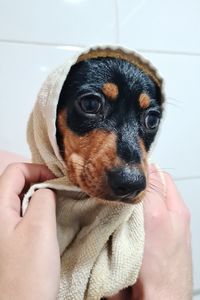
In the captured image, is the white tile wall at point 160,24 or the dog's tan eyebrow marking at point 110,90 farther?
the white tile wall at point 160,24

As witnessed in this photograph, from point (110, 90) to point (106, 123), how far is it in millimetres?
45

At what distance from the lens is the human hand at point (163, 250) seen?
2.05 ft

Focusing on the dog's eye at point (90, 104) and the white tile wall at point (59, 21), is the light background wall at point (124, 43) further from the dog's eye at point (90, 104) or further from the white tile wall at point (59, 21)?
the dog's eye at point (90, 104)

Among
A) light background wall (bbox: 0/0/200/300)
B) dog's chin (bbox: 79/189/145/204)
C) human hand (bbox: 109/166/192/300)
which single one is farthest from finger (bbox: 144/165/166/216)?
light background wall (bbox: 0/0/200/300)

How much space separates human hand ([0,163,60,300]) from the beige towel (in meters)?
0.03

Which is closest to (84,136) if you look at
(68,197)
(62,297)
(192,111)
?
(68,197)

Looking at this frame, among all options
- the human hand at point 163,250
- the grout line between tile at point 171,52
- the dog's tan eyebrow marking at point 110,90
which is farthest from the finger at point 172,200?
the grout line between tile at point 171,52

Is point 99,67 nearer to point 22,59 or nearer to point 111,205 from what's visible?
point 111,205

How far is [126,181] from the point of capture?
497mm

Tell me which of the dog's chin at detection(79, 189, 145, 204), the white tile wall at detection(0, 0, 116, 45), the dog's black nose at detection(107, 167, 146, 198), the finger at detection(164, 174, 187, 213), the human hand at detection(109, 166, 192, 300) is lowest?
the human hand at detection(109, 166, 192, 300)

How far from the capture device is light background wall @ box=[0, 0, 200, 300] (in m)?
0.85

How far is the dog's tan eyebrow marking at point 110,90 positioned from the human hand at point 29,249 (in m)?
0.15

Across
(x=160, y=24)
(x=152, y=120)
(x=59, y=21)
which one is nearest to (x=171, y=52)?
(x=160, y=24)

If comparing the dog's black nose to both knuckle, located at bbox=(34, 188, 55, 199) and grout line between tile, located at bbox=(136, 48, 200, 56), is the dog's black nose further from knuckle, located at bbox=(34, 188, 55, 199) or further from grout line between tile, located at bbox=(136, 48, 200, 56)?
grout line between tile, located at bbox=(136, 48, 200, 56)
